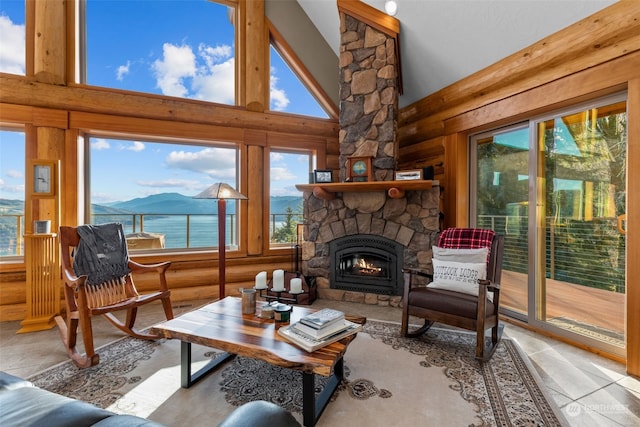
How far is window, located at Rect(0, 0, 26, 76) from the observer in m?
3.38

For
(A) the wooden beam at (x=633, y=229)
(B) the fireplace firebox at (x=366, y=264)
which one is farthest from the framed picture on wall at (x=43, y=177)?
(A) the wooden beam at (x=633, y=229)

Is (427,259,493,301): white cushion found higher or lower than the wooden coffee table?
higher

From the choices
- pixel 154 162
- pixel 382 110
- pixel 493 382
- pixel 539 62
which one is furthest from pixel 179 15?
pixel 493 382

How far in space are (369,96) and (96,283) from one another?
11.9ft

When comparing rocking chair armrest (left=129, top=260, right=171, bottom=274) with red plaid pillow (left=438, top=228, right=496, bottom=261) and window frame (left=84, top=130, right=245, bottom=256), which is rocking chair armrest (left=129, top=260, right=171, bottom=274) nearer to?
window frame (left=84, top=130, right=245, bottom=256)

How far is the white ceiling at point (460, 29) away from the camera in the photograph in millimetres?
2606

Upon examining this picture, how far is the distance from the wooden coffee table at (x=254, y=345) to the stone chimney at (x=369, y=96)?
2331mm

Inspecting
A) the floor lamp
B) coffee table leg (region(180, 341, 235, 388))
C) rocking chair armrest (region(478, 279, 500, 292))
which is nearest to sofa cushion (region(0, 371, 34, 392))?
coffee table leg (region(180, 341, 235, 388))

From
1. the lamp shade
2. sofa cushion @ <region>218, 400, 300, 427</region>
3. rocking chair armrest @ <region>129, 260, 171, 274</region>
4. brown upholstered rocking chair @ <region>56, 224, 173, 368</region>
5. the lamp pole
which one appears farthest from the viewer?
the lamp pole

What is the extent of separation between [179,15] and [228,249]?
3308 mm

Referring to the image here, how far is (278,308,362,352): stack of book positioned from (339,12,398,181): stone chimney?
2.29 metres

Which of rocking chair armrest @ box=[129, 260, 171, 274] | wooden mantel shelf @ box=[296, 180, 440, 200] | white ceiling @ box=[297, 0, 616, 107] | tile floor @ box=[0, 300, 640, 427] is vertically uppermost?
white ceiling @ box=[297, 0, 616, 107]

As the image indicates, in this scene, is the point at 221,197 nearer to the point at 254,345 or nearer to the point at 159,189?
the point at 159,189

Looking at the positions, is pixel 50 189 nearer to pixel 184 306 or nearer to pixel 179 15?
pixel 184 306
